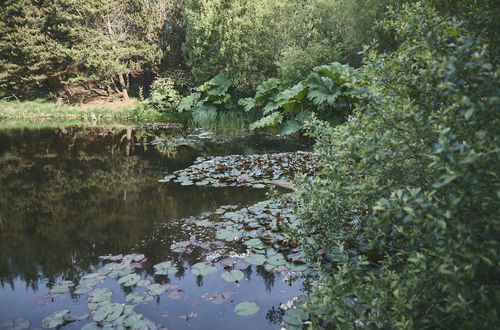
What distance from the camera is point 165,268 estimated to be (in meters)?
3.33

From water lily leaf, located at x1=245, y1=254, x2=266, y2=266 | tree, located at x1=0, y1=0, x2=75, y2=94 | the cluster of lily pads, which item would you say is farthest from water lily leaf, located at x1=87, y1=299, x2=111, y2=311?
tree, located at x1=0, y1=0, x2=75, y2=94

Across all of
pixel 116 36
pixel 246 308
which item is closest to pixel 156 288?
pixel 246 308

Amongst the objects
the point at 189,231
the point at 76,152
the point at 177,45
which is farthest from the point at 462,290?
the point at 177,45

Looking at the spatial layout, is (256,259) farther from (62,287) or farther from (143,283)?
(62,287)

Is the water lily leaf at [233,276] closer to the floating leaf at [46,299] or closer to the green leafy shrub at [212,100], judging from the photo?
the floating leaf at [46,299]

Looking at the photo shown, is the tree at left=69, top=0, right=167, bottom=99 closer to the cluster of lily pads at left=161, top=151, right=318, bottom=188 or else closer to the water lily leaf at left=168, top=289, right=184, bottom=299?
the cluster of lily pads at left=161, top=151, right=318, bottom=188

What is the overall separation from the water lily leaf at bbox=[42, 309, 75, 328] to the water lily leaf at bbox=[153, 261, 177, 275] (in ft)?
2.67

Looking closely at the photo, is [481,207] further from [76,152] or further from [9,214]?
[76,152]

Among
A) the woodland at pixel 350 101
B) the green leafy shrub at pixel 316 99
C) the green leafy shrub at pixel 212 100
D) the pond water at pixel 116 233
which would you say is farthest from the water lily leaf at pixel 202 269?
the green leafy shrub at pixel 212 100

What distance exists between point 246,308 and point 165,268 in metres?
0.98

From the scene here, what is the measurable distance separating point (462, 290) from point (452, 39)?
4.44 feet

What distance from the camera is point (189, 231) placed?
13.8ft

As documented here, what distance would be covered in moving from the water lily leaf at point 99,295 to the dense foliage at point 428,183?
168cm

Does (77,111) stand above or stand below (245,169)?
above
